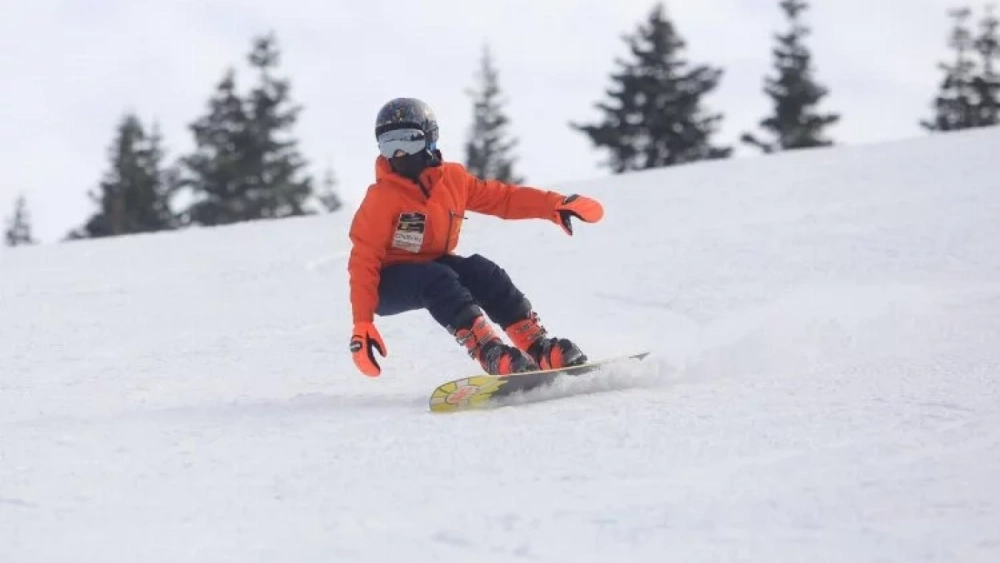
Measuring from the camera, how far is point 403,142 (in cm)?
518

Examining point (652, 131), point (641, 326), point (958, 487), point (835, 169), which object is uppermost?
point (652, 131)

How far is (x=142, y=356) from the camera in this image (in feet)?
20.7

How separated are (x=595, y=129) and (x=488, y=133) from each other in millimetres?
10402

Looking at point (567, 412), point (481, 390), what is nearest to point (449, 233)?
point (481, 390)

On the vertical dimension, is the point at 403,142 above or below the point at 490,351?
above

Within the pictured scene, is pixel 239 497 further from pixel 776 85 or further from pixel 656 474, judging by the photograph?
pixel 776 85

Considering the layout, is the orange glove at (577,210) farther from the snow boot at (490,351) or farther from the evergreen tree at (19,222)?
the evergreen tree at (19,222)

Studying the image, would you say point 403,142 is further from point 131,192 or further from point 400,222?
point 131,192

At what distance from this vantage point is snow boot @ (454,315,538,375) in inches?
188

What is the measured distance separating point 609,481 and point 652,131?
3107cm

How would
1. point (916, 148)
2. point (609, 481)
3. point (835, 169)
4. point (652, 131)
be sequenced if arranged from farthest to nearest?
point (652, 131) < point (916, 148) < point (835, 169) < point (609, 481)

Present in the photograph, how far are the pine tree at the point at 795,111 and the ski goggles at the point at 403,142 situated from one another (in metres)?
31.1

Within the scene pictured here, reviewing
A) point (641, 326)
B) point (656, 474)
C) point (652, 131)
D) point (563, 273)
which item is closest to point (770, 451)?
point (656, 474)

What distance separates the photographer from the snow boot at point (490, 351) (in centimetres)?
479
